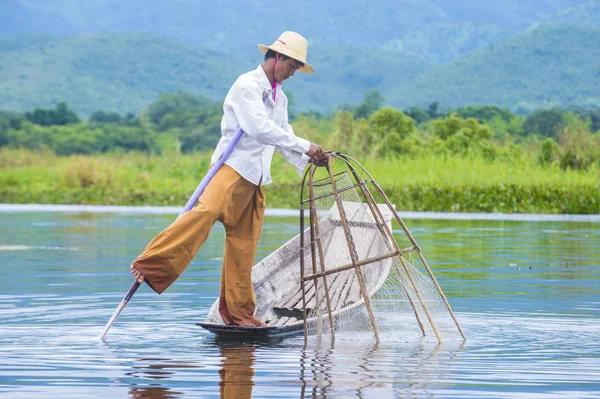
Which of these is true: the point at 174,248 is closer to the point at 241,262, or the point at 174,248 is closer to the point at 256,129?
the point at 241,262

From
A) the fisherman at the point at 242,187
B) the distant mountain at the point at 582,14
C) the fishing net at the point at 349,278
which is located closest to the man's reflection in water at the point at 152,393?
the fisherman at the point at 242,187

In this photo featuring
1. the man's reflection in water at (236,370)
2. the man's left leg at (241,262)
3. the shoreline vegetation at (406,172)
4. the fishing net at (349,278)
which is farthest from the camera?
the shoreline vegetation at (406,172)

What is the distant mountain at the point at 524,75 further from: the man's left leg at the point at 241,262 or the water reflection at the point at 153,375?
the water reflection at the point at 153,375

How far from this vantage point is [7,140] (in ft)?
210

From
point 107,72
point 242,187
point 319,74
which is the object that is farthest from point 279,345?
point 319,74

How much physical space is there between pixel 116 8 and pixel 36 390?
177m

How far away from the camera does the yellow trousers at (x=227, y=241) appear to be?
7586mm

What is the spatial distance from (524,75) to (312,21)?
6437cm

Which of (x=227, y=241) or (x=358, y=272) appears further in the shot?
(x=227, y=241)

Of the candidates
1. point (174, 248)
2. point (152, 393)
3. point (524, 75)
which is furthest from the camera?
point (524, 75)

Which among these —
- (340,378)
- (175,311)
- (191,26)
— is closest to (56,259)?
(175,311)

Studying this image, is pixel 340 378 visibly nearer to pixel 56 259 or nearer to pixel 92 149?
pixel 56 259

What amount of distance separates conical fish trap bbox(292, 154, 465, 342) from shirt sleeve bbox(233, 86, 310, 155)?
26 cm

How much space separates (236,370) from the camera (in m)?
6.59
